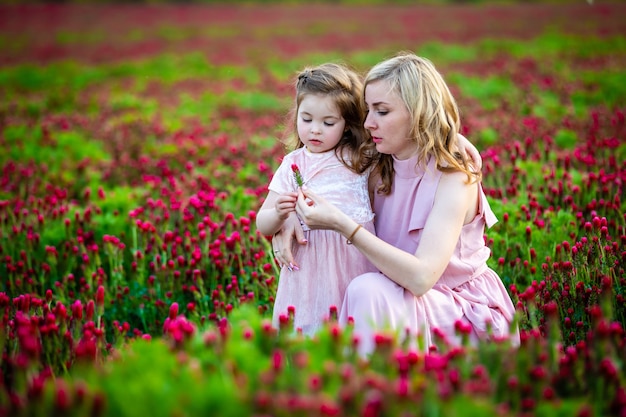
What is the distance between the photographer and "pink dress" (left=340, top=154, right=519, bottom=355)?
8.71ft

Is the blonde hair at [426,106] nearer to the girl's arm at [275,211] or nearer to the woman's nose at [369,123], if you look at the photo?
the woman's nose at [369,123]

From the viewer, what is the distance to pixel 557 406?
1726 mm

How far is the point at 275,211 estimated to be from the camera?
9.77 feet

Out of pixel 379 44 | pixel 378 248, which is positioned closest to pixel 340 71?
pixel 378 248

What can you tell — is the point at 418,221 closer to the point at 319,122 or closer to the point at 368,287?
the point at 368,287

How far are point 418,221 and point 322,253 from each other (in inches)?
19.1

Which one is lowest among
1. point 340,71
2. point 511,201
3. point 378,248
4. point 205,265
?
point 205,265

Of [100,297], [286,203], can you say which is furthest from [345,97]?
[100,297]

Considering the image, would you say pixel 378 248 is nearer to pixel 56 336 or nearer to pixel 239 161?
pixel 56 336

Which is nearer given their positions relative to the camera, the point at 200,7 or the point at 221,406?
the point at 221,406

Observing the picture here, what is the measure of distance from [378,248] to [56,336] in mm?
1355

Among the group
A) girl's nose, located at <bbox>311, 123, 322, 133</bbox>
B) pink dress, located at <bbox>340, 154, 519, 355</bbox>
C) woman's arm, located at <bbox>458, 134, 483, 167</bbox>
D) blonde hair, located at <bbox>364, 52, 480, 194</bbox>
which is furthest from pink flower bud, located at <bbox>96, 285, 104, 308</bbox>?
woman's arm, located at <bbox>458, 134, 483, 167</bbox>

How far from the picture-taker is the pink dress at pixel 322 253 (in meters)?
3.00

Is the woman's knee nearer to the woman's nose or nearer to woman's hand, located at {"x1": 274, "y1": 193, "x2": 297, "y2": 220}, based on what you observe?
woman's hand, located at {"x1": 274, "y1": 193, "x2": 297, "y2": 220}
